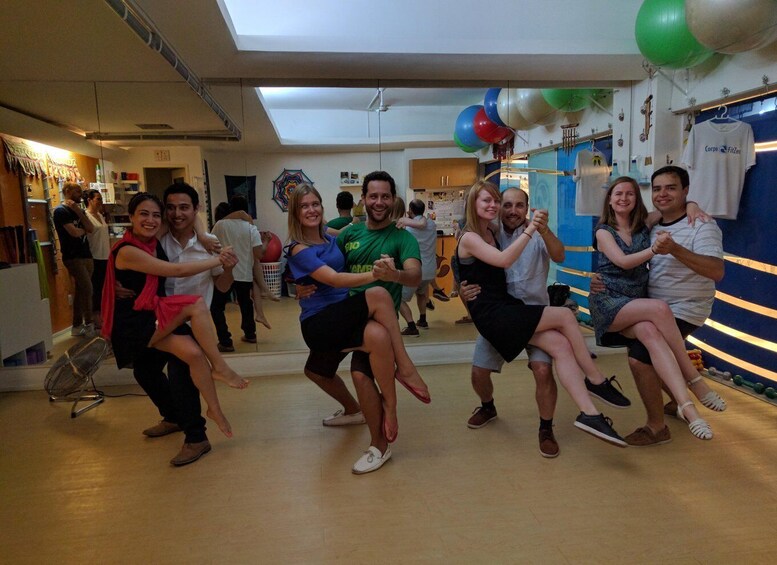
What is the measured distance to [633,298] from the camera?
111 inches

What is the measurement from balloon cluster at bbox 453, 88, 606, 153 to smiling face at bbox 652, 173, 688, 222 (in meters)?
1.94

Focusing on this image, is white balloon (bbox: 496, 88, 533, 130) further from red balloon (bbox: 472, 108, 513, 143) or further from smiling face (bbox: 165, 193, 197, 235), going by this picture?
smiling face (bbox: 165, 193, 197, 235)

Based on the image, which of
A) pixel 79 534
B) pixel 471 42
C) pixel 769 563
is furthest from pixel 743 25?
pixel 79 534

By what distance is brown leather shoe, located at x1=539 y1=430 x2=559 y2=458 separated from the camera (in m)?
2.72

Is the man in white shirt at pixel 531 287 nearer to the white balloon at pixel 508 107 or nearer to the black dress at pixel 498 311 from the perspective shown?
the black dress at pixel 498 311

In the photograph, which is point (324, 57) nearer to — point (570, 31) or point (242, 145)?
point (242, 145)

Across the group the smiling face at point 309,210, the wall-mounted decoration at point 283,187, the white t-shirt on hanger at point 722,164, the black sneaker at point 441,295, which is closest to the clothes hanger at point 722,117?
the white t-shirt on hanger at point 722,164

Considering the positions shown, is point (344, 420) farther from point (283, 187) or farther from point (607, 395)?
point (283, 187)

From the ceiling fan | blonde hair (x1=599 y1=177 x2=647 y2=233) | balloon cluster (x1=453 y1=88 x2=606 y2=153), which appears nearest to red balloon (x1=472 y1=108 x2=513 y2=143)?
balloon cluster (x1=453 y1=88 x2=606 y2=153)

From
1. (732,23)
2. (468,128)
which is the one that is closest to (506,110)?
(468,128)

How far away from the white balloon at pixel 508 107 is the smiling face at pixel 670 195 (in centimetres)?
195

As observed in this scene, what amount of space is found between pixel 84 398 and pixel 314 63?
303 centimetres

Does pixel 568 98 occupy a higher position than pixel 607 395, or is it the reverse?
pixel 568 98

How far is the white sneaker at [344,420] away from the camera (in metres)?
3.19
